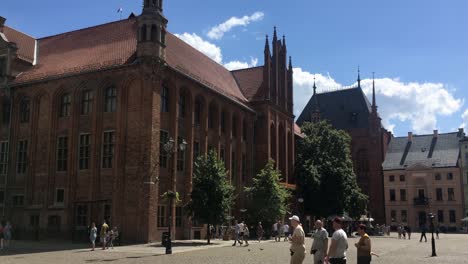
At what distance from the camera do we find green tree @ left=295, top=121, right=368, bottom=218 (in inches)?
2136

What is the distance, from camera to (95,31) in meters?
44.2

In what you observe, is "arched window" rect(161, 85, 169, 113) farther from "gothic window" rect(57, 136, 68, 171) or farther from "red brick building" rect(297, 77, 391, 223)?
"red brick building" rect(297, 77, 391, 223)

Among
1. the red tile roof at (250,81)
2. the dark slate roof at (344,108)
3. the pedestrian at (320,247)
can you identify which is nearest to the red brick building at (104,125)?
the red tile roof at (250,81)

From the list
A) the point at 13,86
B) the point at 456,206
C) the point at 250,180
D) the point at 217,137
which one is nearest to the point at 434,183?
the point at 456,206

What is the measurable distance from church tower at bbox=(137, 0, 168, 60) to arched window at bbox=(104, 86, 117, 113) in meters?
3.56

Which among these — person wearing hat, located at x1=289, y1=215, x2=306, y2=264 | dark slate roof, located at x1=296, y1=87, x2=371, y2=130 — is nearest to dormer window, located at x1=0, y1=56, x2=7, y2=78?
person wearing hat, located at x1=289, y1=215, x2=306, y2=264

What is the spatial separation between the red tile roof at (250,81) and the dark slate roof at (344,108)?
3336cm

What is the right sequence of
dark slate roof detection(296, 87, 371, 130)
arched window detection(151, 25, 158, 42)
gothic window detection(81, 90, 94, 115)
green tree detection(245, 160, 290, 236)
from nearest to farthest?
arched window detection(151, 25, 158, 42) → gothic window detection(81, 90, 94, 115) → green tree detection(245, 160, 290, 236) → dark slate roof detection(296, 87, 371, 130)

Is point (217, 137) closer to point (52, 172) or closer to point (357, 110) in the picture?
point (52, 172)

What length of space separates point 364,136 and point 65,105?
5871cm

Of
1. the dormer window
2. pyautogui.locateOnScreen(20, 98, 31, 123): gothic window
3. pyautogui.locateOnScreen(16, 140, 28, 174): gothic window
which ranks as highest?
the dormer window

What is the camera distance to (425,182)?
84.0 m

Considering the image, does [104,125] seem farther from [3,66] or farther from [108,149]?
[3,66]

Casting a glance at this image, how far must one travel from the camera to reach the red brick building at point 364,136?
85.1 metres
